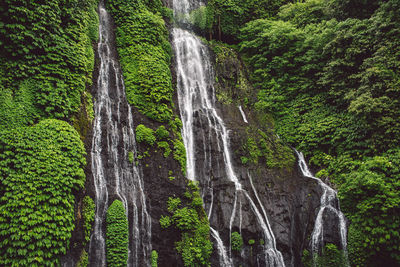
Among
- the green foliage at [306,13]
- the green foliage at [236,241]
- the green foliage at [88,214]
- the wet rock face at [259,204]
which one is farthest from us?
the green foliage at [306,13]

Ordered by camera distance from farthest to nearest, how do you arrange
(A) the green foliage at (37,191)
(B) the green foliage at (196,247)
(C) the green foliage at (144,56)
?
(C) the green foliage at (144,56) < (B) the green foliage at (196,247) < (A) the green foliage at (37,191)

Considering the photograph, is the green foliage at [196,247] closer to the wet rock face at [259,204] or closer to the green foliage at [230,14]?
the wet rock face at [259,204]

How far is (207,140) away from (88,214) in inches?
244

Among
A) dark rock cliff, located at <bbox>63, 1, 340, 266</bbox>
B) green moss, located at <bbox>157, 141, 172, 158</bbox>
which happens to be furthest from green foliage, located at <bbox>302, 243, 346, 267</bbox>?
green moss, located at <bbox>157, 141, 172, 158</bbox>

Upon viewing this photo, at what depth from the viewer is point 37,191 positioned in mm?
6316

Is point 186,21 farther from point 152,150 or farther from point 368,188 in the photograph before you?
point 368,188

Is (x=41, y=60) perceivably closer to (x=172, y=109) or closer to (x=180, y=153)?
(x=172, y=109)

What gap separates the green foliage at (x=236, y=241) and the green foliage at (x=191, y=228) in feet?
3.12

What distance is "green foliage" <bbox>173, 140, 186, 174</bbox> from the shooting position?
10.4 metres

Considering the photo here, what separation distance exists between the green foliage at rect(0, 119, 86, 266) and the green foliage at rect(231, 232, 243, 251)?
5.68 m

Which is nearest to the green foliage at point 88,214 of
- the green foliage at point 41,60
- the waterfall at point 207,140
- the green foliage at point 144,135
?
the green foliage at point 41,60

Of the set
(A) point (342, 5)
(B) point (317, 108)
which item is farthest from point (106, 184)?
(A) point (342, 5)

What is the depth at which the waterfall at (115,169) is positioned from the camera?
7527 millimetres

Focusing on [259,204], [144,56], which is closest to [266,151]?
[259,204]
